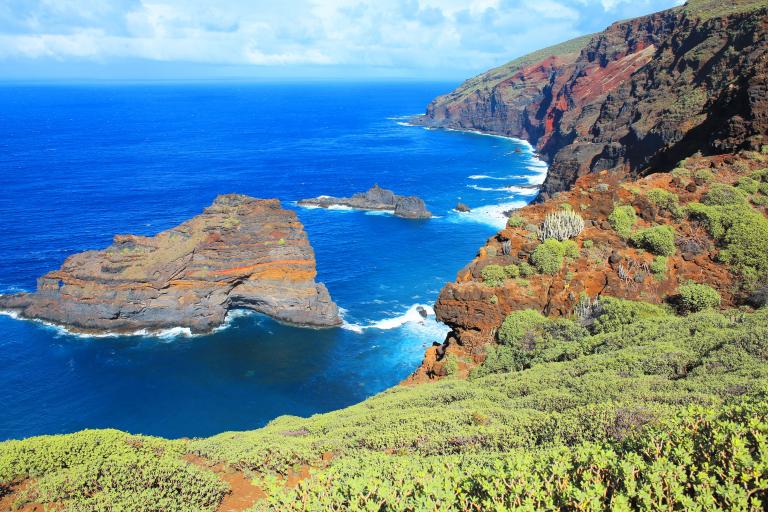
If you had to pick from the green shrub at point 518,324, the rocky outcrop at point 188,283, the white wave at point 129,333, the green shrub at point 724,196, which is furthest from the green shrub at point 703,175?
the white wave at point 129,333

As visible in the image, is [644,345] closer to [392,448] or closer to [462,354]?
[462,354]

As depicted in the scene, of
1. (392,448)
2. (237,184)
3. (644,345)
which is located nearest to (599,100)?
(237,184)

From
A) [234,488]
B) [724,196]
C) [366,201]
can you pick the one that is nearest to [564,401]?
[234,488]

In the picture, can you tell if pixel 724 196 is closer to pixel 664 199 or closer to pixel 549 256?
pixel 664 199

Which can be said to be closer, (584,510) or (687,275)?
(584,510)

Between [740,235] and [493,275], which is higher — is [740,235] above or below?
above
